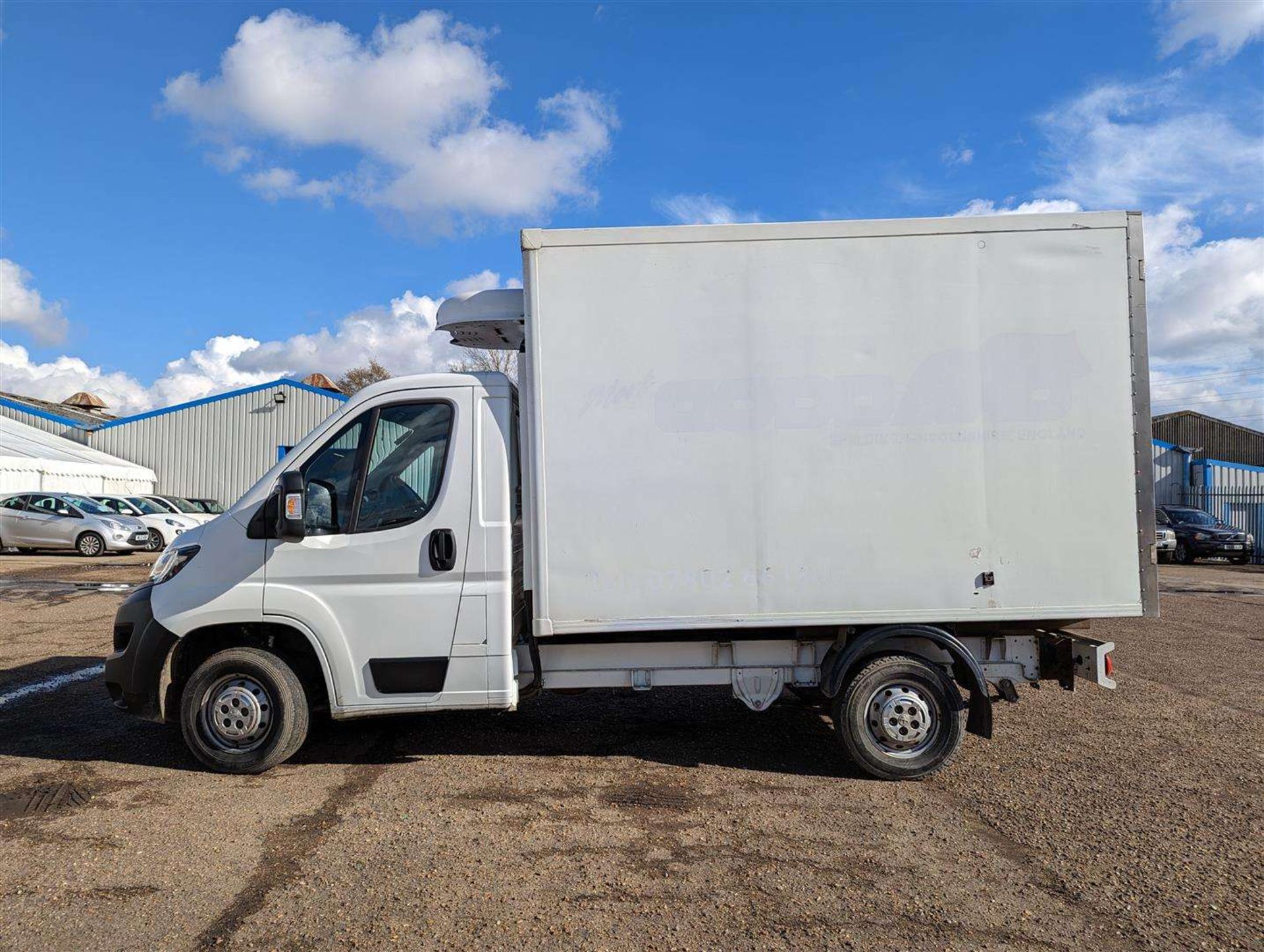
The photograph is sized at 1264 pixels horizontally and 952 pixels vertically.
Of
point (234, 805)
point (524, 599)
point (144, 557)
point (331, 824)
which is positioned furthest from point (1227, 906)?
point (144, 557)

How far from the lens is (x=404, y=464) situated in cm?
515

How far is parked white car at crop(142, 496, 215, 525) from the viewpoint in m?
24.0

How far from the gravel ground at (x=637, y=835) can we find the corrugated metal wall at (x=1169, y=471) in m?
30.0

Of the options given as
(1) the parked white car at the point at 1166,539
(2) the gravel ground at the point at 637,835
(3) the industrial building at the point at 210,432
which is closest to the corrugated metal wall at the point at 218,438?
(3) the industrial building at the point at 210,432

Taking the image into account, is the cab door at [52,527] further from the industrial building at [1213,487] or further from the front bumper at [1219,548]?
the front bumper at [1219,548]

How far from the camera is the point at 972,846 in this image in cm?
412

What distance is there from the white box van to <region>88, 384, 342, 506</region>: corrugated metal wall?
29.1m

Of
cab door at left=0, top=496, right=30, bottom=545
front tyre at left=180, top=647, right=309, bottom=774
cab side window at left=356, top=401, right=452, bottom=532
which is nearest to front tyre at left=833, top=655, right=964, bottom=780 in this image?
cab side window at left=356, top=401, right=452, bottom=532

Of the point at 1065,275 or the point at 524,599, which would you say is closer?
the point at 1065,275

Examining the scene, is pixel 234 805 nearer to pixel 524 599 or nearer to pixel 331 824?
pixel 331 824

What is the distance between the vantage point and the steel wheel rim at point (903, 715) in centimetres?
501

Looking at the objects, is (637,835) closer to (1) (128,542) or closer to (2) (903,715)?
(2) (903,715)

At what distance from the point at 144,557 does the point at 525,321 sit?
19.2 metres

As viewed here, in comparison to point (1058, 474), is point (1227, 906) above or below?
below
